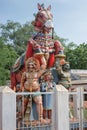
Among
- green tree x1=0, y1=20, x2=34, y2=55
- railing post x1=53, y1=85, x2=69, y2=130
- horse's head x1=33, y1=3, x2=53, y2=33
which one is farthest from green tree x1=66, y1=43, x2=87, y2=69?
railing post x1=53, y1=85, x2=69, y2=130

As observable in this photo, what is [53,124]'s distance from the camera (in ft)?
23.3

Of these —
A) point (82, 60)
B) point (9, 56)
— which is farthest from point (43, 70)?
point (82, 60)

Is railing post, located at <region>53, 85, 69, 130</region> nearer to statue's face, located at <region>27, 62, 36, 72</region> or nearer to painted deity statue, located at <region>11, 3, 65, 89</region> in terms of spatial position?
statue's face, located at <region>27, 62, 36, 72</region>

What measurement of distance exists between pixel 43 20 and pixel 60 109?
365 centimetres

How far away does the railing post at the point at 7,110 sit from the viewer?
6.51 metres

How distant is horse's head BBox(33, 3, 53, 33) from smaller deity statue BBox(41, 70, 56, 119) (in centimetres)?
123

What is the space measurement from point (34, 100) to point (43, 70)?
88 centimetres

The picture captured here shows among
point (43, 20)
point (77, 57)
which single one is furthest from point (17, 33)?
point (43, 20)

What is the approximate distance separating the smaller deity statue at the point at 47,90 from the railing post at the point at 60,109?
208 cm

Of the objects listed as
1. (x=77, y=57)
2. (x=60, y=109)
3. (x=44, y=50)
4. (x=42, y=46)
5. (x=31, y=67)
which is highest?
(x=77, y=57)

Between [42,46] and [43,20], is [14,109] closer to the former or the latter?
[42,46]

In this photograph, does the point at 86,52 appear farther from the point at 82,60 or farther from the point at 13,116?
the point at 13,116

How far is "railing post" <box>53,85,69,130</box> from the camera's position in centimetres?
707

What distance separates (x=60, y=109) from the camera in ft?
23.4
